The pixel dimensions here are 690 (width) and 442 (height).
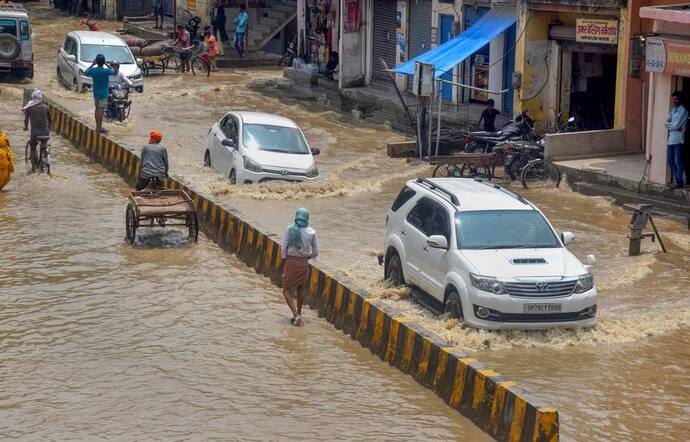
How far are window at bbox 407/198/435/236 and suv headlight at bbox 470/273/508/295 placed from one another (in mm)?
1534

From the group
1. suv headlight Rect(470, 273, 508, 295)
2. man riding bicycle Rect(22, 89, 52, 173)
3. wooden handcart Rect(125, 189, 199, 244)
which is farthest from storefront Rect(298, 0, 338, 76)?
suv headlight Rect(470, 273, 508, 295)

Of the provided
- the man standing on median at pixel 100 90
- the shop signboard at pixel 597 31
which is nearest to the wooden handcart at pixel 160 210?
the man standing on median at pixel 100 90

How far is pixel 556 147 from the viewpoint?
26.1 metres

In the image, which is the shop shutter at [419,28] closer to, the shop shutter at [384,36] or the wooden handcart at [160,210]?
the shop shutter at [384,36]

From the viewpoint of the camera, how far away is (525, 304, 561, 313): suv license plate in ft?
48.2

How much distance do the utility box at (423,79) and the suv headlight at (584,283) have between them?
40.3ft

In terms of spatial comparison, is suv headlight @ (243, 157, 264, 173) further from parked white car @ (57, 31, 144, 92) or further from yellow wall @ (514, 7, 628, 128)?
parked white car @ (57, 31, 144, 92)

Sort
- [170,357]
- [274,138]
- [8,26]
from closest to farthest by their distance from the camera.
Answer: [170,357] < [274,138] < [8,26]

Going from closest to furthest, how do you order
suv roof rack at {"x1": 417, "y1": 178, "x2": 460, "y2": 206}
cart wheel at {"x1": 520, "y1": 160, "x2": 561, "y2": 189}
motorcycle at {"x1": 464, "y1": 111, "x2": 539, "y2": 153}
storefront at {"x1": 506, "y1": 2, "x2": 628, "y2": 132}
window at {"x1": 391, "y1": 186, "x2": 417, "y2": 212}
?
suv roof rack at {"x1": 417, "y1": 178, "x2": 460, "y2": 206}, window at {"x1": 391, "y1": 186, "x2": 417, "y2": 212}, cart wheel at {"x1": 520, "y1": 160, "x2": 561, "y2": 189}, motorcycle at {"x1": 464, "y1": 111, "x2": 539, "y2": 153}, storefront at {"x1": 506, "y1": 2, "x2": 628, "y2": 132}

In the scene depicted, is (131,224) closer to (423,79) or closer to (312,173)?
(312,173)

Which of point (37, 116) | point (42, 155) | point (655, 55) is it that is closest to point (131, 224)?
point (37, 116)

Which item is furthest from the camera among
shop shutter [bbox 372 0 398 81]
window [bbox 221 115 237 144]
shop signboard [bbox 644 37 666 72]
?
shop shutter [bbox 372 0 398 81]

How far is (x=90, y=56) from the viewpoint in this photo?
36.3m

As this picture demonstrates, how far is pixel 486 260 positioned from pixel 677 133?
9.15 meters
